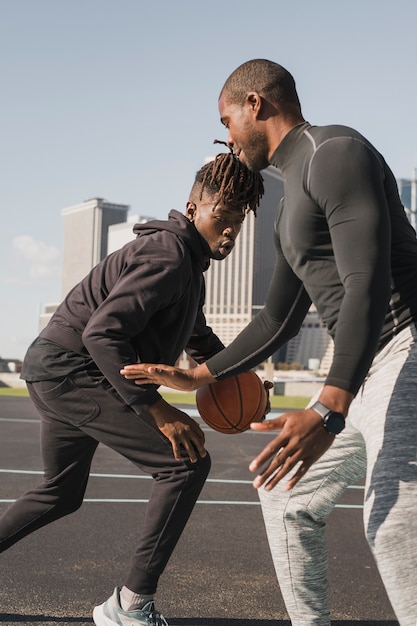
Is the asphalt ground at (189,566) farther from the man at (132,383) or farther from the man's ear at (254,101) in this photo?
the man's ear at (254,101)

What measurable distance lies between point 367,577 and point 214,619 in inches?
54.8

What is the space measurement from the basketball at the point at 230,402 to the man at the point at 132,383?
344mm

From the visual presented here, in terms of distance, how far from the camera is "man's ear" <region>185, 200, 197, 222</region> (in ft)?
13.2

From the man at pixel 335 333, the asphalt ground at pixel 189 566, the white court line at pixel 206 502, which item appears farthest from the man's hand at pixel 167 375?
the white court line at pixel 206 502

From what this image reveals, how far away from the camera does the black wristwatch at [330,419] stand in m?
2.43

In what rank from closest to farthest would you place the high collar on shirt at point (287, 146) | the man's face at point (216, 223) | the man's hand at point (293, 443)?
the man's hand at point (293, 443) < the high collar on shirt at point (287, 146) < the man's face at point (216, 223)

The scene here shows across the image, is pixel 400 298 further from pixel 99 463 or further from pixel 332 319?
pixel 99 463

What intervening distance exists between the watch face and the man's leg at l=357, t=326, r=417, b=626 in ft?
0.88

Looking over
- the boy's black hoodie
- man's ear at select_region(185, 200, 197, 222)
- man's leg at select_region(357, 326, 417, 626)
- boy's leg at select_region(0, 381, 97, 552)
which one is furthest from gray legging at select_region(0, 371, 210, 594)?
man's leg at select_region(357, 326, 417, 626)

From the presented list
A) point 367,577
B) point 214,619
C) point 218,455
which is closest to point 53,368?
point 214,619

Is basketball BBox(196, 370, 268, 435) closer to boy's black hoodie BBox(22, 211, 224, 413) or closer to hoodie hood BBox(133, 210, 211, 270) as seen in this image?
boy's black hoodie BBox(22, 211, 224, 413)

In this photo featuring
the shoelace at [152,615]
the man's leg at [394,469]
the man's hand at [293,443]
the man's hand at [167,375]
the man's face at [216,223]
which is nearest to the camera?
the man's hand at [293,443]

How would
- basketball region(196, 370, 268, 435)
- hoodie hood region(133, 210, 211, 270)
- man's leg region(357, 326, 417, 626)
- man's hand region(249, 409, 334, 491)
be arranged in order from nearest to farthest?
man's hand region(249, 409, 334, 491) < man's leg region(357, 326, 417, 626) < hoodie hood region(133, 210, 211, 270) < basketball region(196, 370, 268, 435)

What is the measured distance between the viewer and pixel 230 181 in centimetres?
393
